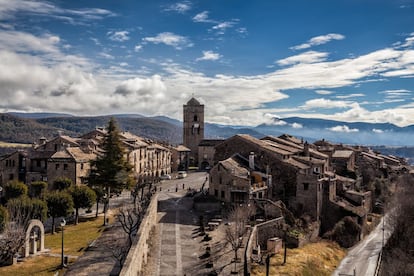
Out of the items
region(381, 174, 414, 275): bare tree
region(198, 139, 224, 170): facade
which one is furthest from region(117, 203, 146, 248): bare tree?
region(198, 139, 224, 170): facade

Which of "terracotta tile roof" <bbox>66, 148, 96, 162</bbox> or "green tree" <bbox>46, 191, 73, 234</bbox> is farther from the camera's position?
"terracotta tile roof" <bbox>66, 148, 96, 162</bbox>

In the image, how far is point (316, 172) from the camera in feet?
197

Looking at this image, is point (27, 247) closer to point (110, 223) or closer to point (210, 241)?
point (110, 223)

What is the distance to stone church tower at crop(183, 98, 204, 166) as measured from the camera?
130 m

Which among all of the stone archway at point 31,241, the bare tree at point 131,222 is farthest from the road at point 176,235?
the stone archway at point 31,241

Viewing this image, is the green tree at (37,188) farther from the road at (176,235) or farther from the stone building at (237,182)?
the stone building at (237,182)

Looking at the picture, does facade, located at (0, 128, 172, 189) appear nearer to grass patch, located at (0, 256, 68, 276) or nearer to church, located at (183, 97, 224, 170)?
grass patch, located at (0, 256, 68, 276)

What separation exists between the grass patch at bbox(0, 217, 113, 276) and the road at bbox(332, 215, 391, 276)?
28018mm

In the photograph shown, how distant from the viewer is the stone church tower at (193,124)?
12962cm

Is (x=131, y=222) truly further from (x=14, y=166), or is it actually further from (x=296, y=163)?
(x=14, y=166)

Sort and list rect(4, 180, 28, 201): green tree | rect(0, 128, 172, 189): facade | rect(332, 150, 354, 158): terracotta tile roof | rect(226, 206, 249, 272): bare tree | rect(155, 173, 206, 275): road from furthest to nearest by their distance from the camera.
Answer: rect(332, 150, 354, 158): terracotta tile roof, rect(0, 128, 172, 189): facade, rect(4, 180, 28, 201): green tree, rect(226, 206, 249, 272): bare tree, rect(155, 173, 206, 275): road

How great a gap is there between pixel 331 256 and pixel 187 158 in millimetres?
68150

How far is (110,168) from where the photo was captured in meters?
59.6

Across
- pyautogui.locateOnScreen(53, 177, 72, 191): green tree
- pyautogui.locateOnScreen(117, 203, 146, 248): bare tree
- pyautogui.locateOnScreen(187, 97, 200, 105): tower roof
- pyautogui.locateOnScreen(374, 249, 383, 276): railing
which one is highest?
pyautogui.locateOnScreen(187, 97, 200, 105): tower roof
